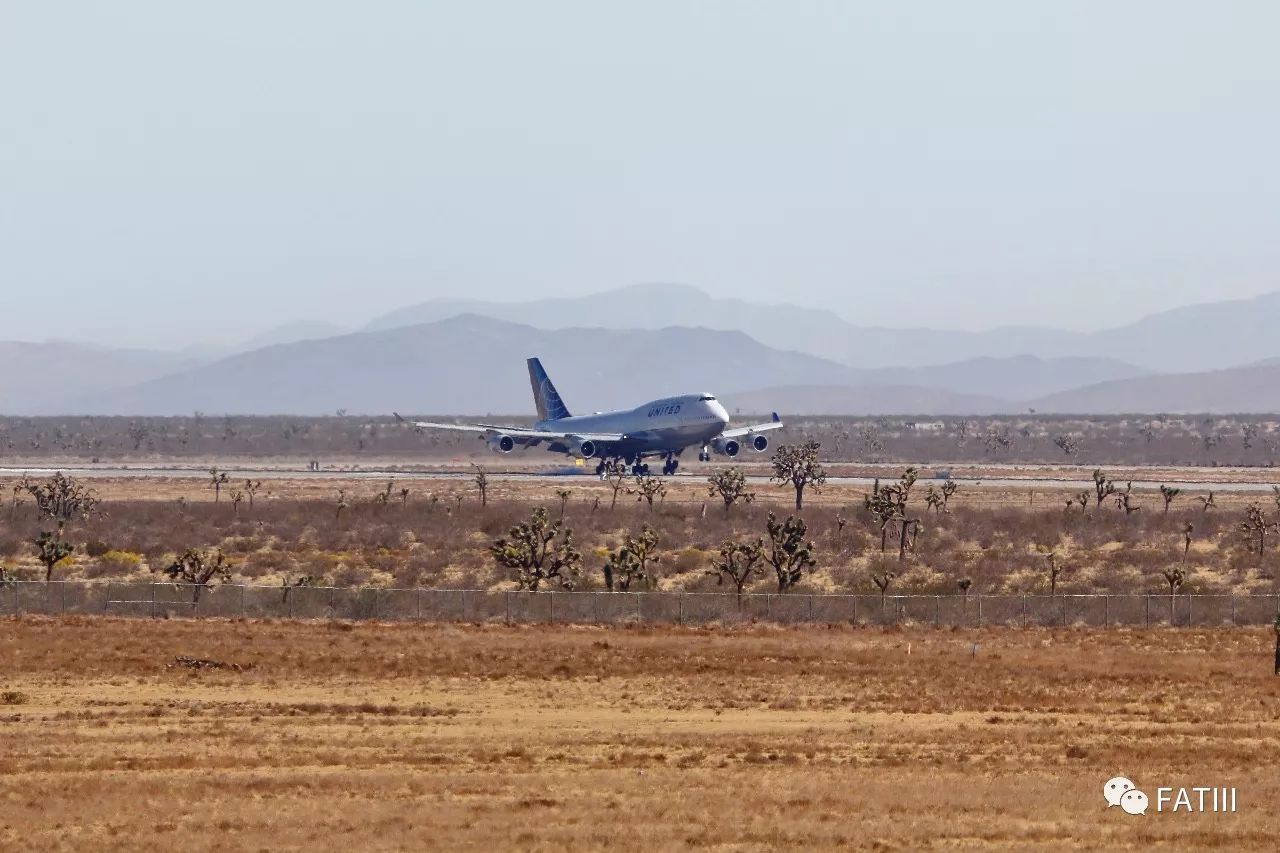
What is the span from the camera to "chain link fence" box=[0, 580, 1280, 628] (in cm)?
6097

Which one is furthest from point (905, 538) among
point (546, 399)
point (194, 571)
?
point (546, 399)

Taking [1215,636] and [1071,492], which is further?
[1071,492]

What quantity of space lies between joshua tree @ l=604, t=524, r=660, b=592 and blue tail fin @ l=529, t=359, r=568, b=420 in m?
63.3

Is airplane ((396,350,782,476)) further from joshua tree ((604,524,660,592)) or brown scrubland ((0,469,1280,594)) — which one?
joshua tree ((604,524,660,592))

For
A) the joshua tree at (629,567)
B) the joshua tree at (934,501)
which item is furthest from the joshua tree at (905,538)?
the joshua tree at (629,567)

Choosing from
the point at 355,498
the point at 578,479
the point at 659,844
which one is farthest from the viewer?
the point at 578,479

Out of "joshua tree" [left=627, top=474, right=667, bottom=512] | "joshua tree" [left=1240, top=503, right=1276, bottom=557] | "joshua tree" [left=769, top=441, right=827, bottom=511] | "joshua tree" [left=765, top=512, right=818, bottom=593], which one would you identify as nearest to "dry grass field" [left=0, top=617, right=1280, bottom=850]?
"joshua tree" [left=765, top=512, right=818, bottom=593]

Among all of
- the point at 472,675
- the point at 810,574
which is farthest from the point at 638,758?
the point at 810,574

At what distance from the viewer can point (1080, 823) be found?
29.9 m

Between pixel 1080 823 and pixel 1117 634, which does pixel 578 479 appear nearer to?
pixel 1117 634

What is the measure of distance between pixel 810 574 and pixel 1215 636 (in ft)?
71.9

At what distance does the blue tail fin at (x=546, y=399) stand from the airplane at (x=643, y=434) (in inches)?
243

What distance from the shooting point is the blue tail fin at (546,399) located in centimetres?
13975

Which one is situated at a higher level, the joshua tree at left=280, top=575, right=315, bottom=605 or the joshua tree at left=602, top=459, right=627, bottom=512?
the joshua tree at left=602, top=459, right=627, bottom=512
